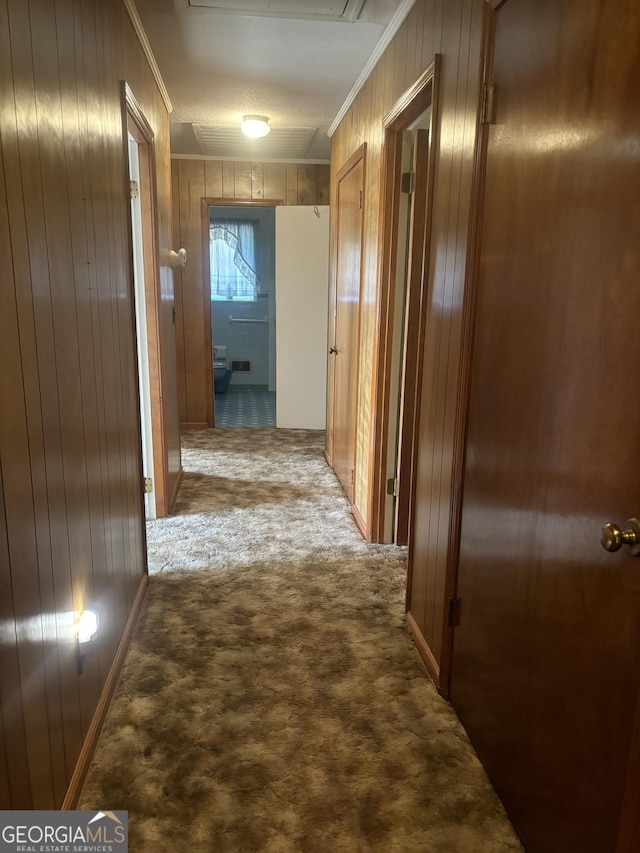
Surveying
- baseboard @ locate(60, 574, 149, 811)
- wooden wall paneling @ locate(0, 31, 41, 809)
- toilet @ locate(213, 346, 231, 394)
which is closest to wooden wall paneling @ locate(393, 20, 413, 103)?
wooden wall paneling @ locate(0, 31, 41, 809)

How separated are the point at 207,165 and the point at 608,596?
5.30 m

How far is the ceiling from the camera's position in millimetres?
2529

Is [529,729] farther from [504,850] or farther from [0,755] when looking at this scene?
[0,755]

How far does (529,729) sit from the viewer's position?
1.42 meters

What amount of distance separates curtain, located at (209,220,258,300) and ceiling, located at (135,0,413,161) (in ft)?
10.3

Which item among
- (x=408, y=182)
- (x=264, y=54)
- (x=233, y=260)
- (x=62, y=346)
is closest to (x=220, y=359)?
(x=233, y=260)

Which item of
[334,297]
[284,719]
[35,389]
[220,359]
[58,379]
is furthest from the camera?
[220,359]

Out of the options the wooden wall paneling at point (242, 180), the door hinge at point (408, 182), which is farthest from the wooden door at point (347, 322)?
the wooden wall paneling at point (242, 180)

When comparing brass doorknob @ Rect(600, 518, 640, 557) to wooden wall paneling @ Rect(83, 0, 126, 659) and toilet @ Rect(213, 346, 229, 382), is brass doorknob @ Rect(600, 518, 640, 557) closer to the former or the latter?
wooden wall paneling @ Rect(83, 0, 126, 659)

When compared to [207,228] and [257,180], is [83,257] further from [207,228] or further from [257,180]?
[257,180]

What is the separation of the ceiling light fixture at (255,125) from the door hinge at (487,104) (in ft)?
9.15

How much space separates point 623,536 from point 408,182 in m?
2.23

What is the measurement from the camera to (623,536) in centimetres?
104

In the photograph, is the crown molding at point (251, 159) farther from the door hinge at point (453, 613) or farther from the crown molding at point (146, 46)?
the door hinge at point (453, 613)
